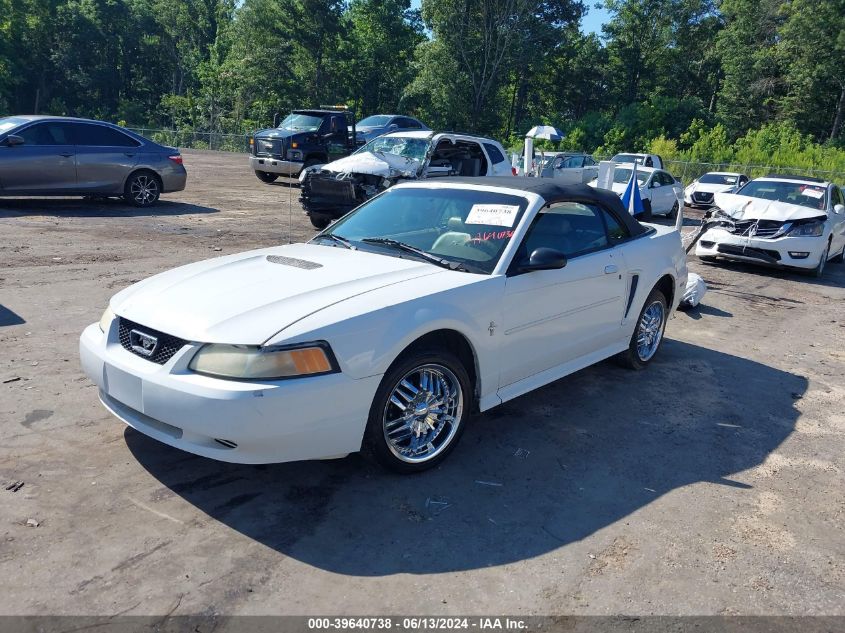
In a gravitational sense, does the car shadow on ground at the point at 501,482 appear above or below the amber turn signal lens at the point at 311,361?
below

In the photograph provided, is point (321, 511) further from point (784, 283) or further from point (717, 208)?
point (717, 208)

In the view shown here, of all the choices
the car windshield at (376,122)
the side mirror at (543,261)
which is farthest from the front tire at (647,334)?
the car windshield at (376,122)

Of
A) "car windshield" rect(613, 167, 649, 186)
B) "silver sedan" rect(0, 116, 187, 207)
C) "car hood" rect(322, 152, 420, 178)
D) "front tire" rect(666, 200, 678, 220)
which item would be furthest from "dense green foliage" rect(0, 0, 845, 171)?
"silver sedan" rect(0, 116, 187, 207)

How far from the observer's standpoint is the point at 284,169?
1967 centimetres

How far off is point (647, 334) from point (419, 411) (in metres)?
3.08

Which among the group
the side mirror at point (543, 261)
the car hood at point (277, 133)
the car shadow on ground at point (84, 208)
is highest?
the car hood at point (277, 133)

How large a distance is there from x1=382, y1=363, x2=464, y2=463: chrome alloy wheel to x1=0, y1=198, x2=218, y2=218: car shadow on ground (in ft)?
34.3

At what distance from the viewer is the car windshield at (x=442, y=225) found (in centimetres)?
452

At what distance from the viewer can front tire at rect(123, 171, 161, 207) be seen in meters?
13.4

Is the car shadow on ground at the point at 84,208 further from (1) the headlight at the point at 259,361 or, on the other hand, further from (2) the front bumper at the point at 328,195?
(1) the headlight at the point at 259,361

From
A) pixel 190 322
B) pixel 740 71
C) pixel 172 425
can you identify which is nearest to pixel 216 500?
pixel 172 425

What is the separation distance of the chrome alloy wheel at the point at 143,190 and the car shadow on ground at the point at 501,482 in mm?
10554

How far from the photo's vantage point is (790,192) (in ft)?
41.0

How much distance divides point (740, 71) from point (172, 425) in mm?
52818
